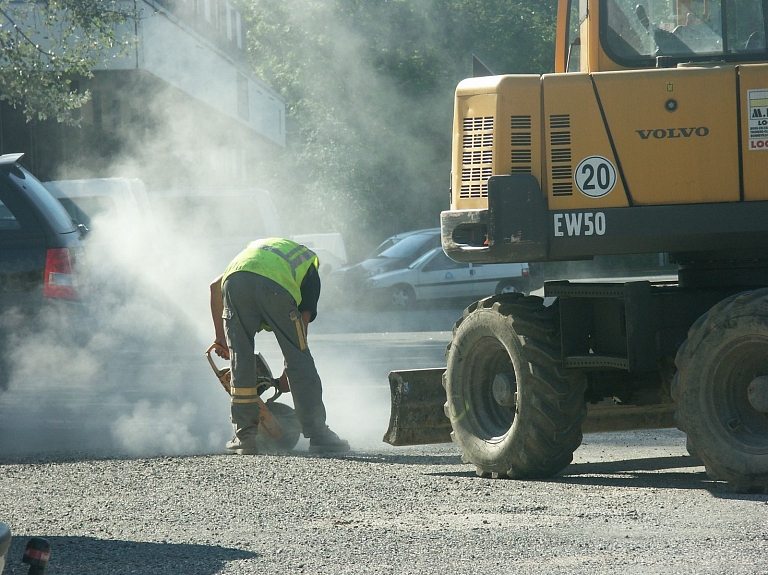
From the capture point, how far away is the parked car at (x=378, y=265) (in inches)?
908

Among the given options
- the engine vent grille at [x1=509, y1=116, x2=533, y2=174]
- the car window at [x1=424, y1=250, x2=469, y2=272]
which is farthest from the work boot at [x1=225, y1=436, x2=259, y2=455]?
the car window at [x1=424, y1=250, x2=469, y2=272]

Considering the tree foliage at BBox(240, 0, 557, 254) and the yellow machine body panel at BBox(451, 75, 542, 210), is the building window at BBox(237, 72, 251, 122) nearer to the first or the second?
the tree foliage at BBox(240, 0, 557, 254)

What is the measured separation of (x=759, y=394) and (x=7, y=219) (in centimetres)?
599

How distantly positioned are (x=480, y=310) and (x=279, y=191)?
36562 mm

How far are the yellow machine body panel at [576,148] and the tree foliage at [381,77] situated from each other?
64.5ft

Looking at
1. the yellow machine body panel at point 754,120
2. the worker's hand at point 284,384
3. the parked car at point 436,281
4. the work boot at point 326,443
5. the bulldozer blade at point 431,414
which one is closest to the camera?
the yellow machine body panel at point 754,120

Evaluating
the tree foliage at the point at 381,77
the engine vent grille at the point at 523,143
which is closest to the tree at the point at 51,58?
the tree foliage at the point at 381,77

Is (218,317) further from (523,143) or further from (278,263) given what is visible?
(523,143)

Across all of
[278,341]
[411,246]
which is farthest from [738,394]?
[411,246]

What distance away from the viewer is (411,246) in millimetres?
23406

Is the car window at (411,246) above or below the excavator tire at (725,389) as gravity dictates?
above

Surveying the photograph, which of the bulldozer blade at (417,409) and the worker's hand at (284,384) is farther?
the worker's hand at (284,384)

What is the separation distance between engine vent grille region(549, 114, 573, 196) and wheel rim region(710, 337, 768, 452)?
3.86 feet

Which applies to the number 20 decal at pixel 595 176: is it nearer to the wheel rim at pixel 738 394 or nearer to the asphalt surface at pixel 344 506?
the wheel rim at pixel 738 394
